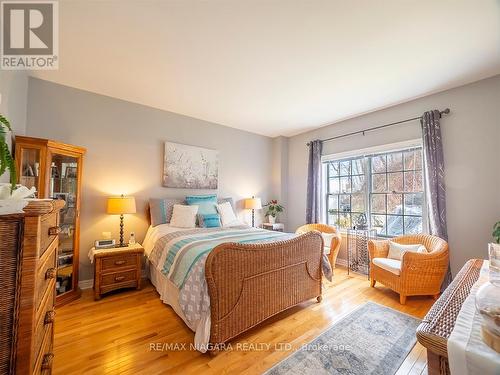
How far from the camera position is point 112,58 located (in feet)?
7.13

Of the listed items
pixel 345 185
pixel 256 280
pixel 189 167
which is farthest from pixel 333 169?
pixel 256 280

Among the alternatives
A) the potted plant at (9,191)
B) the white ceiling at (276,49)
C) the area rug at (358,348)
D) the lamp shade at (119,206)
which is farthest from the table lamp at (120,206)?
the area rug at (358,348)

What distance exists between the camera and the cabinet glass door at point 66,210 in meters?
2.44

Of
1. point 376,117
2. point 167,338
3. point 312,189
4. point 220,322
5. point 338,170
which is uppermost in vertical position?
point 376,117

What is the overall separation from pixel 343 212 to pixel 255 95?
8.46 feet

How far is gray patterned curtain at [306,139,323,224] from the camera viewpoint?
412 cm

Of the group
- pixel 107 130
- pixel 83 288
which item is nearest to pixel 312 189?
pixel 107 130

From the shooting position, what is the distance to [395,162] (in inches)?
131

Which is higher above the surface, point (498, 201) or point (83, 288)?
point (498, 201)

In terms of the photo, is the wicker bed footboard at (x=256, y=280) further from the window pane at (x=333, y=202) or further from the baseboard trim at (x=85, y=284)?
the baseboard trim at (x=85, y=284)

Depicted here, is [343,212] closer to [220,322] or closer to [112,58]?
[220,322]

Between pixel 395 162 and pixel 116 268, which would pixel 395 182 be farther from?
pixel 116 268

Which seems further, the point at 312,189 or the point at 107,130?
the point at 312,189

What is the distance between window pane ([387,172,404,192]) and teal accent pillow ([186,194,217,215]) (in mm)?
2791
